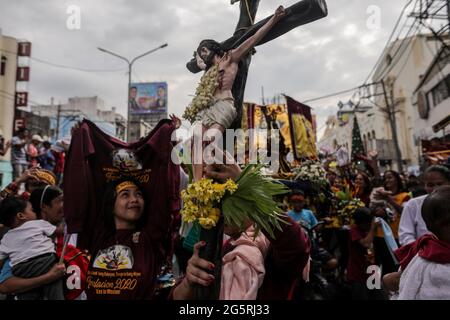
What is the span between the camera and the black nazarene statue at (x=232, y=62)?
1981 mm

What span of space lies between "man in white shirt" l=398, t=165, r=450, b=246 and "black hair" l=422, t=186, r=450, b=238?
5.73 ft

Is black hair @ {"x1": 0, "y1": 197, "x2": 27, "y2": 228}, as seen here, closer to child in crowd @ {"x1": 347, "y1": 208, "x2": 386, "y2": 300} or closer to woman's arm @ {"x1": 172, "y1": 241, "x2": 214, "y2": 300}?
Answer: woman's arm @ {"x1": 172, "y1": 241, "x2": 214, "y2": 300}

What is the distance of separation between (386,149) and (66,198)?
87.9 feet

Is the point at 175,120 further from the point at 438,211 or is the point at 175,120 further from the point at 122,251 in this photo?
the point at 438,211

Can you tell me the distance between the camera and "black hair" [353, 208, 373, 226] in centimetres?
468

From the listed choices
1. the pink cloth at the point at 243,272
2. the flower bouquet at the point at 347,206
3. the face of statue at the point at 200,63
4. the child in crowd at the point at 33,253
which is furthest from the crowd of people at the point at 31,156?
the pink cloth at the point at 243,272

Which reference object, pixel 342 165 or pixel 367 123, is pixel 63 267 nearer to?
pixel 342 165

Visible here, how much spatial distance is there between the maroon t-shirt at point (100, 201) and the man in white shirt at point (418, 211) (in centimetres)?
255

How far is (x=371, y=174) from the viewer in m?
6.26

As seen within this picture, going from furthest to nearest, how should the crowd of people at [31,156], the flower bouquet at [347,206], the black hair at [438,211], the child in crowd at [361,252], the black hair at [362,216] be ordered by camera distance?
the crowd of people at [31,156], the flower bouquet at [347,206], the black hair at [362,216], the child in crowd at [361,252], the black hair at [438,211]

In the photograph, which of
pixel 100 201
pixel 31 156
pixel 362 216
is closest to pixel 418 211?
pixel 362 216

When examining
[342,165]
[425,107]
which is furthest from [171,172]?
[425,107]

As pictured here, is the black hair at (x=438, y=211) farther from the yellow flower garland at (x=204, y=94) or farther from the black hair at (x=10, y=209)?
the black hair at (x=10, y=209)

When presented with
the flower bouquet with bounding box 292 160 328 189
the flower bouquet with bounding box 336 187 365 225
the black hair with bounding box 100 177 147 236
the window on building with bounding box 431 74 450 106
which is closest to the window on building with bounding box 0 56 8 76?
the flower bouquet with bounding box 292 160 328 189
